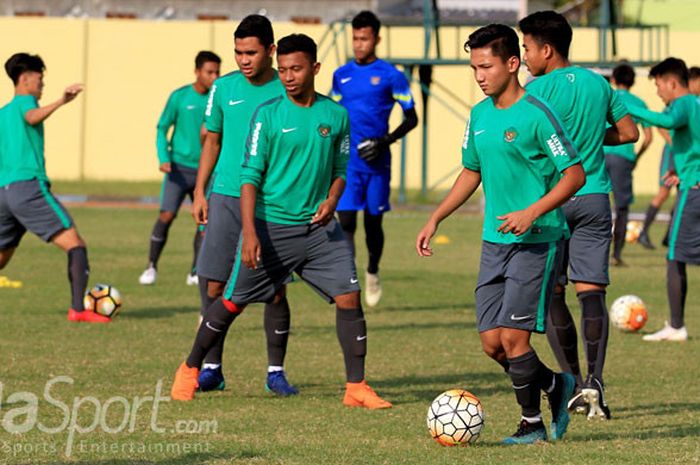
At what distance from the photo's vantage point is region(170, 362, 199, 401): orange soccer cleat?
8734 mm

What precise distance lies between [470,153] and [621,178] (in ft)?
37.7

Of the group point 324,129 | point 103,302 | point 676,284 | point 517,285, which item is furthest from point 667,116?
point 103,302

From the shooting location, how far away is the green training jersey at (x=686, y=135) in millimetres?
10805

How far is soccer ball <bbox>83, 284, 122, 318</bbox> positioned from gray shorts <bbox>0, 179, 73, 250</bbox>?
649mm

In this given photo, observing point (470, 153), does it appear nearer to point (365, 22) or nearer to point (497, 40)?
point (497, 40)

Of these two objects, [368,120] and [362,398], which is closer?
[362,398]

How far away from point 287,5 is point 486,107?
36.3 m

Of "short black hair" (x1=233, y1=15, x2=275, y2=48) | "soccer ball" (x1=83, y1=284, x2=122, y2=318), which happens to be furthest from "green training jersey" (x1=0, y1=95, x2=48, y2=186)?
"short black hair" (x1=233, y1=15, x2=275, y2=48)

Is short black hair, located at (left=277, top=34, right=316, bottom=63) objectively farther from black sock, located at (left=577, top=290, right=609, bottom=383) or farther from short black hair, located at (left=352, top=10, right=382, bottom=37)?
short black hair, located at (left=352, top=10, right=382, bottom=37)

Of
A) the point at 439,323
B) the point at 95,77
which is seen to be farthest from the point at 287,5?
the point at 439,323

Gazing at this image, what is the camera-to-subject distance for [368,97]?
1330 cm

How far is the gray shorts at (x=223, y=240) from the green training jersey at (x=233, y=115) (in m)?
0.08

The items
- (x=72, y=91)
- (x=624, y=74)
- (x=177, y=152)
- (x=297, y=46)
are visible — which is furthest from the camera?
(x=177, y=152)

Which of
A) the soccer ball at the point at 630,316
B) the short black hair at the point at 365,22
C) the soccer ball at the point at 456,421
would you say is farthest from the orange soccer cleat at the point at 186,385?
the short black hair at the point at 365,22
